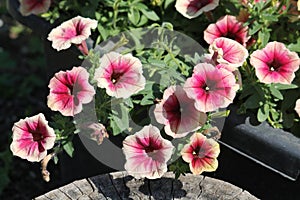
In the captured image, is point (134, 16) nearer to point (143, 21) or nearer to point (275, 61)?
point (143, 21)

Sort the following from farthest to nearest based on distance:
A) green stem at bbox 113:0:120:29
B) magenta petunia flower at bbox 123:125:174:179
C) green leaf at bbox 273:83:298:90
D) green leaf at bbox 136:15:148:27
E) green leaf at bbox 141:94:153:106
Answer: green leaf at bbox 136:15:148:27 < green stem at bbox 113:0:120:29 < green leaf at bbox 273:83:298:90 < green leaf at bbox 141:94:153:106 < magenta petunia flower at bbox 123:125:174:179

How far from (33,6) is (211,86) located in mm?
752

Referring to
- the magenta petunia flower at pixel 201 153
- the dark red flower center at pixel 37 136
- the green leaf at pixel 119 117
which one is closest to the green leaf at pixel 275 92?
the magenta petunia flower at pixel 201 153

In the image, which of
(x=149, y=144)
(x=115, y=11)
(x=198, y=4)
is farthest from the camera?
(x=115, y=11)

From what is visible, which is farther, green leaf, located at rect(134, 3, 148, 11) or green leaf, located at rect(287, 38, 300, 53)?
green leaf, located at rect(134, 3, 148, 11)

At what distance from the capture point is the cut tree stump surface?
1636 mm

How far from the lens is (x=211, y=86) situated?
1624 millimetres

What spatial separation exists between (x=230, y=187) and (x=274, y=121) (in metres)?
0.29

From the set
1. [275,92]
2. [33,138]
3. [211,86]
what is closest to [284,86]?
[275,92]

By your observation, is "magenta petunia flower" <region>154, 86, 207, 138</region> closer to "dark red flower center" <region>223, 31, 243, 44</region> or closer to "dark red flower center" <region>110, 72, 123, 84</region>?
"dark red flower center" <region>110, 72, 123, 84</region>

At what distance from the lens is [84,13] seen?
2135 millimetres

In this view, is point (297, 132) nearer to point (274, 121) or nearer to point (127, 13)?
point (274, 121)

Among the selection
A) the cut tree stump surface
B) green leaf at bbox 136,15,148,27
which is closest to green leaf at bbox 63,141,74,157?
the cut tree stump surface

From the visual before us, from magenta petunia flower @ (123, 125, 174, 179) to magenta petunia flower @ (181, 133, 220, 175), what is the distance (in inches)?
2.4
